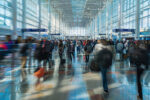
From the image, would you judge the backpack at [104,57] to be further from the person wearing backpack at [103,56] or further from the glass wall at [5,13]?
the glass wall at [5,13]

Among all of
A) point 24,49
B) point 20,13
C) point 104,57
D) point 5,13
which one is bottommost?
point 104,57

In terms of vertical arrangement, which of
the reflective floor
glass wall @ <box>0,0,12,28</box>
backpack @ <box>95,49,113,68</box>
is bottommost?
the reflective floor

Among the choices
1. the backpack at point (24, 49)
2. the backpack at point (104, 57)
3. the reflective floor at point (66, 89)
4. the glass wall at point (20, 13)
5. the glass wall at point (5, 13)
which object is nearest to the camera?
the reflective floor at point (66, 89)

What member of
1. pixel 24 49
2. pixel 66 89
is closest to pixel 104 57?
pixel 66 89

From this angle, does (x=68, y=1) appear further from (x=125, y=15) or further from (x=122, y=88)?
(x=122, y=88)

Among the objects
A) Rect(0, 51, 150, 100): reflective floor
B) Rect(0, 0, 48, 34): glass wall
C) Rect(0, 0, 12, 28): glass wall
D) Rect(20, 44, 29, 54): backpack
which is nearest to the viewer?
Rect(0, 51, 150, 100): reflective floor

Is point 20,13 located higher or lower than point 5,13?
higher

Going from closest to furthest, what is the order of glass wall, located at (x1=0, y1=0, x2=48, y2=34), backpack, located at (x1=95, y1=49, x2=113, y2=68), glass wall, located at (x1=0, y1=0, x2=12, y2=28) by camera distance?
backpack, located at (x1=95, y1=49, x2=113, y2=68) < glass wall, located at (x1=0, y1=0, x2=12, y2=28) < glass wall, located at (x1=0, y1=0, x2=48, y2=34)

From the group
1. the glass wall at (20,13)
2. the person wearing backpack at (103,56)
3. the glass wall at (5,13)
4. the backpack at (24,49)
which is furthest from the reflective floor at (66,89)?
the glass wall at (5,13)

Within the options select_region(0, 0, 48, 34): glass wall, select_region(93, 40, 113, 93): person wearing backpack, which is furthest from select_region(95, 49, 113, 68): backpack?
select_region(0, 0, 48, 34): glass wall

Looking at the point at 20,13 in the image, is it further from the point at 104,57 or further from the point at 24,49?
the point at 104,57

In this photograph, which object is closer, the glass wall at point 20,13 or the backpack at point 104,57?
the backpack at point 104,57

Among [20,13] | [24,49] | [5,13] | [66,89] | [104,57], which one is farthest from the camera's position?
[20,13]

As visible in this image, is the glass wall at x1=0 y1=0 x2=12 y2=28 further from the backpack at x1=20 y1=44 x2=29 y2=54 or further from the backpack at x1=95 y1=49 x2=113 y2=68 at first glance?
the backpack at x1=95 y1=49 x2=113 y2=68
